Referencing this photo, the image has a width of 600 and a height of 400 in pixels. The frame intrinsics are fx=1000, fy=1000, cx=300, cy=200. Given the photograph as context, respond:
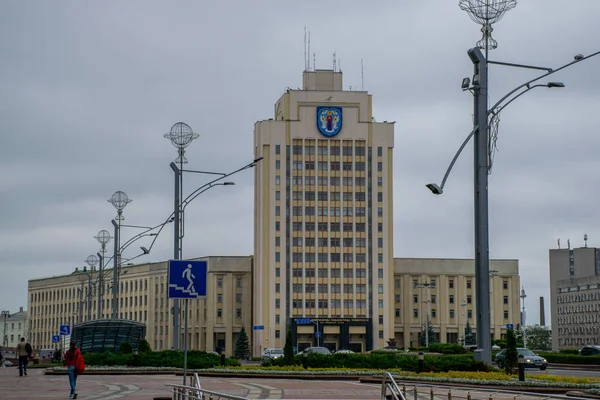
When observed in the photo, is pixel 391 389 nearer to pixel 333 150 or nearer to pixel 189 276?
pixel 189 276

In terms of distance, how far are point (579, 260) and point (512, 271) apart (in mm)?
50036

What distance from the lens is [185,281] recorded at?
1834 centimetres

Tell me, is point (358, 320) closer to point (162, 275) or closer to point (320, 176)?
point (320, 176)

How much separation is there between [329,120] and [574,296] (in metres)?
71.9

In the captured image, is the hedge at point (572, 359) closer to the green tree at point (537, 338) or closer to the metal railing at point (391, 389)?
the metal railing at point (391, 389)

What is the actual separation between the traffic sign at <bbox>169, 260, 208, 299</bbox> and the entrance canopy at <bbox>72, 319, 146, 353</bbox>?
107 feet

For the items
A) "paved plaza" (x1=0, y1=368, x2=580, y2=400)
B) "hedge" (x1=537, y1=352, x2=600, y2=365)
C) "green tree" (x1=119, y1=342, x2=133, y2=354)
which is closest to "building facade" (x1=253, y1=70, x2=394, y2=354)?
"hedge" (x1=537, y1=352, x2=600, y2=365)

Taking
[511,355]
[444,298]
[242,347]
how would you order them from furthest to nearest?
[444,298]
[242,347]
[511,355]

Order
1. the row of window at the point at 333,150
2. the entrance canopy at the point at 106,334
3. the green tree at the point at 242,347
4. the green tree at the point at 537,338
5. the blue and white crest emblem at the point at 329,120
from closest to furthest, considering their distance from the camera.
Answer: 1. the entrance canopy at the point at 106,334
2. the green tree at the point at 242,347
3. the blue and white crest emblem at the point at 329,120
4. the row of window at the point at 333,150
5. the green tree at the point at 537,338

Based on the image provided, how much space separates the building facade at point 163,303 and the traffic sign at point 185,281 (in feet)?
296

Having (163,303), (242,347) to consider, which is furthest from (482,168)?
(163,303)

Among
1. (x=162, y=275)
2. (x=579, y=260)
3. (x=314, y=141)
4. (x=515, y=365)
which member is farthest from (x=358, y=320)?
(x=515, y=365)

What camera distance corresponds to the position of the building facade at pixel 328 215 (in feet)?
380

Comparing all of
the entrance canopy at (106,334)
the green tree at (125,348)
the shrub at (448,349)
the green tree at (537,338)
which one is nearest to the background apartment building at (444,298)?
the shrub at (448,349)
